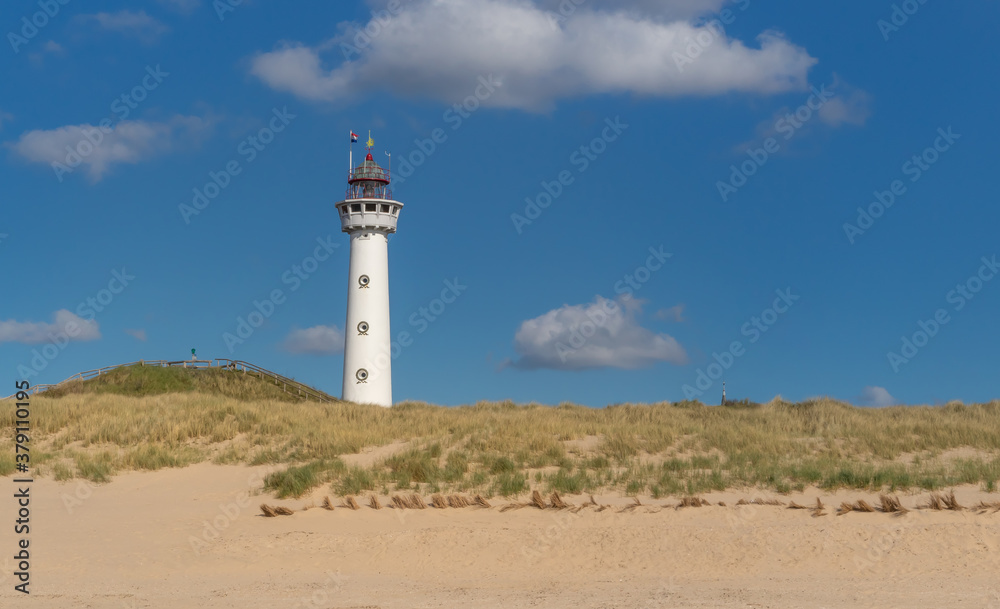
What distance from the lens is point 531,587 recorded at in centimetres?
1371

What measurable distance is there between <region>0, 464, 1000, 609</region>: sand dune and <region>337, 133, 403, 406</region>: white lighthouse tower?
28.1m

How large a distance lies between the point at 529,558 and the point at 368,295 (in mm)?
34013

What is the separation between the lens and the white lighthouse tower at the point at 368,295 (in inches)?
1860

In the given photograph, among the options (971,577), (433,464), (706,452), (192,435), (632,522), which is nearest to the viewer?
(971,577)

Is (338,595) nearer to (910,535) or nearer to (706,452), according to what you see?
(910,535)

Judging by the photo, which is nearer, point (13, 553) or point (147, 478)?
point (13, 553)

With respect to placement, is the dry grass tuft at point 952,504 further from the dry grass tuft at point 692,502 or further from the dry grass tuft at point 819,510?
the dry grass tuft at point 692,502

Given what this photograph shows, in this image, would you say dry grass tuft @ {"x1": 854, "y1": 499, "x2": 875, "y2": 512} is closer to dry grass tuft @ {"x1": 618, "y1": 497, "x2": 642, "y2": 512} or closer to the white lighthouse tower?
dry grass tuft @ {"x1": 618, "y1": 497, "x2": 642, "y2": 512}

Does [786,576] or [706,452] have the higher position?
[706,452]

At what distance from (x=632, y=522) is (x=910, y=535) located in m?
4.63

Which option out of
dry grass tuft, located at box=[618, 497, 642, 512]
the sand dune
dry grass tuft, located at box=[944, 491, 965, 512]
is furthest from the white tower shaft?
dry grass tuft, located at box=[944, 491, 965, 512]

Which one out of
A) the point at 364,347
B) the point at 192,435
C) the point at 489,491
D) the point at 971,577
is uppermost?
the point at 364,347

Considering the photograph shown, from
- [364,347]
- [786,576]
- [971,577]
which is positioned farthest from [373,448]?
[364,347]

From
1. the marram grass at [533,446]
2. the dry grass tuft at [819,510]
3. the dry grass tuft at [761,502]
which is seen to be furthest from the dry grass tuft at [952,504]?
the dry grass tuft at [761,502]
